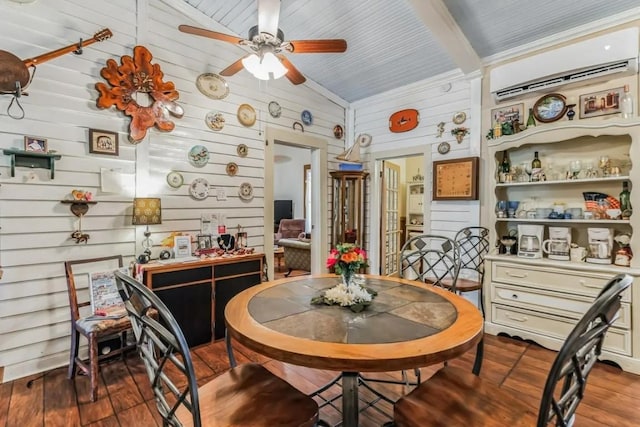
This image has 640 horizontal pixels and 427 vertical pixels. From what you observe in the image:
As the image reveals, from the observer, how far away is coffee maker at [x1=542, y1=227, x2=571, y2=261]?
9.60 feet

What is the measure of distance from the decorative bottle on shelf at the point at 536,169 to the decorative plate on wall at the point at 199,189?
133 inches

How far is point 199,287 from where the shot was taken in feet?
9.63

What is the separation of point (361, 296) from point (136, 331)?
1030mm

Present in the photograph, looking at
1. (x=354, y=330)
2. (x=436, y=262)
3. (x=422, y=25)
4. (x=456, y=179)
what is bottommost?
(x=354, y=330)

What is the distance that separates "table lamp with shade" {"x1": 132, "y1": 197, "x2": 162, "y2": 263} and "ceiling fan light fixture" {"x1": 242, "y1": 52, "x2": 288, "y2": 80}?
4.95 ft

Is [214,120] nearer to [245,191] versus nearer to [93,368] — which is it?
[245,191]

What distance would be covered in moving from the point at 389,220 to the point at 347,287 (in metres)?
3.63

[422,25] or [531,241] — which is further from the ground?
[422,25]

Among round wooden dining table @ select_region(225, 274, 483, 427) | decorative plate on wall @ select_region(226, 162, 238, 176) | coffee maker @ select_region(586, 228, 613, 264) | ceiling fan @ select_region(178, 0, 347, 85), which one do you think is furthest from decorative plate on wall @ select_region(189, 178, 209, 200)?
coffee maker @ select_region(586, 228, 613, 264)

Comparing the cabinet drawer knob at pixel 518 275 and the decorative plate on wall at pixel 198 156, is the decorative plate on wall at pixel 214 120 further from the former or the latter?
the cabinet drawer knob at pixel 518 275

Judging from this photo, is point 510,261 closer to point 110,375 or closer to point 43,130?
point 110,375

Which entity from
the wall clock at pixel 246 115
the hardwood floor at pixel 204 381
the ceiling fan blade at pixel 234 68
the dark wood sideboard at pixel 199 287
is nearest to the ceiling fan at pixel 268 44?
the ceiling fan blade at pixel 234 68

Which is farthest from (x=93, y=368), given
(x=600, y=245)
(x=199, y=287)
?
(x=600, y=245)

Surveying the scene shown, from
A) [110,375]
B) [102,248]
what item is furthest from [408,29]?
[110,375]
